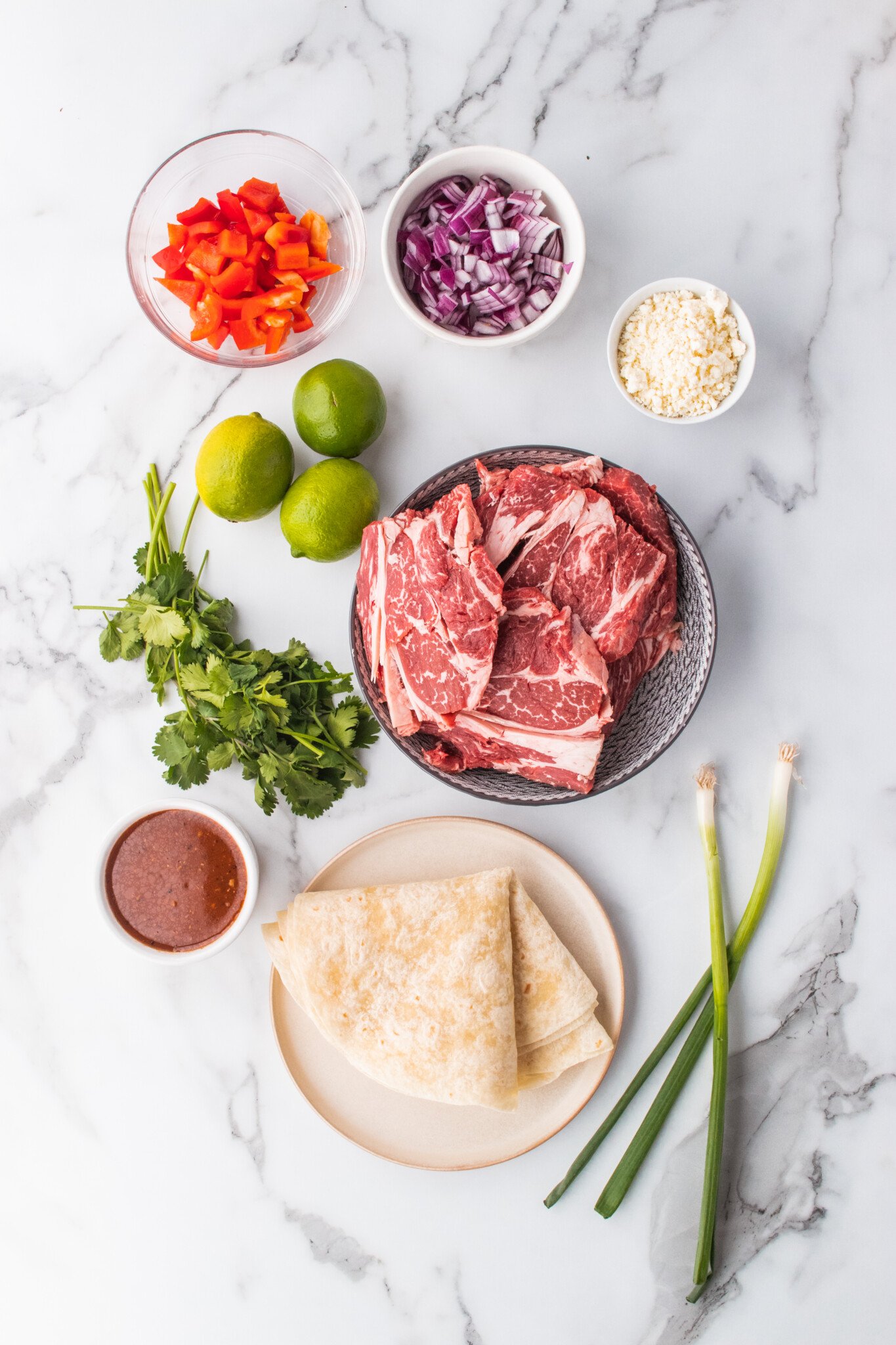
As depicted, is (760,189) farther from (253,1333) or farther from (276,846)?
(253,1333)

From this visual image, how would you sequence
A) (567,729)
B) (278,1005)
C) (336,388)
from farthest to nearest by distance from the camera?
(278,1005) < (336,388) < (567,729)

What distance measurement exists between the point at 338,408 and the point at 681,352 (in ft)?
2.53

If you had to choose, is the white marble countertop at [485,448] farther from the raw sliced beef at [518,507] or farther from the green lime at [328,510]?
the raw sliced beef at [518,507]

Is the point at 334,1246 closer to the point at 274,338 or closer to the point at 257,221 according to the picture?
the point at 274,338

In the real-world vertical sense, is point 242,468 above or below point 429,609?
above

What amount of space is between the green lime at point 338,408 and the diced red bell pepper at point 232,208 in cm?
38

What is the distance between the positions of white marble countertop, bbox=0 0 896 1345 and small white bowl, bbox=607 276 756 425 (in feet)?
0.57

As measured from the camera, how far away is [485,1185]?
7.79 feet

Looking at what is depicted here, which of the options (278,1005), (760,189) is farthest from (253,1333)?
(760,189)

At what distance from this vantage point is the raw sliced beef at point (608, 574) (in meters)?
1.92

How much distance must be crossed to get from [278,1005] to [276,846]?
382 millimetres

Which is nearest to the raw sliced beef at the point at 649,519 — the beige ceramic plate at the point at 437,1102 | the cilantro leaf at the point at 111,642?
the beige ceramic plate at the point at 437,1102

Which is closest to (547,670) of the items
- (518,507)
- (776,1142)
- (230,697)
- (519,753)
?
(519,753)

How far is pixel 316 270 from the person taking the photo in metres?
2.21
